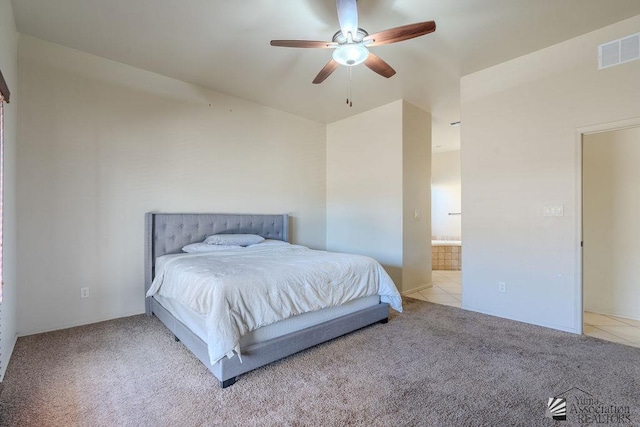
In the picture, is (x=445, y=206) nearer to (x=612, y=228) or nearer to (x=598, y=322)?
(x=612, y=228)

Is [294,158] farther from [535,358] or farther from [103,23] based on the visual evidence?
[535,358]

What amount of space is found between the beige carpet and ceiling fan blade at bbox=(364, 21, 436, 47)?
8.14 ft

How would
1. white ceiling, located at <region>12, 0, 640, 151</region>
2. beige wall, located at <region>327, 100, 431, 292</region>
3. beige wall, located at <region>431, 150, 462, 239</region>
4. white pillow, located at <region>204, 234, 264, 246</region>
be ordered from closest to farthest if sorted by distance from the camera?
white ceiling, located at <region>12, 0, 640, 151</region>
white pillow, located at <region>204, 234, 264, 246</region>
beige wall, located at <region>327, 100, 431, 292</region>
beige wall, located at <region>431, 150, 462, 239</region>

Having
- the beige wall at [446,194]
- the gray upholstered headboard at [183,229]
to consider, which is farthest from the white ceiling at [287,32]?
the beige wall at [446,194]

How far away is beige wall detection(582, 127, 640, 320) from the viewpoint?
3410 mm

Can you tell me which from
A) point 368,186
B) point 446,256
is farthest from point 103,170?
point 446,256

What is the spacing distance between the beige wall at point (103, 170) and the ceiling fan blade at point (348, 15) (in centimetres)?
256

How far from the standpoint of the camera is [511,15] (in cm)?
255

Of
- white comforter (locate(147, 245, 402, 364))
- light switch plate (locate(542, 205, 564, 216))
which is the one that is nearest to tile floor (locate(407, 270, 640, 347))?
light switch plate (locate(542, 205, 564, 216))

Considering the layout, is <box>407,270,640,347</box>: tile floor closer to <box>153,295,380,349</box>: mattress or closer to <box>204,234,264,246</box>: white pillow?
<box>153,295,380,349</box>: mattress

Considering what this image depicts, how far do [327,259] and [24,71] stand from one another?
3456 millimetres

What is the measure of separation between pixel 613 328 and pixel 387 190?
2.97m

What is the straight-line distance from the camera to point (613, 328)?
10.2 feet

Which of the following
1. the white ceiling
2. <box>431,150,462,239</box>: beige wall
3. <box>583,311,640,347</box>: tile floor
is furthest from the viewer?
<box>431,150,462,239</box>: beige wall
